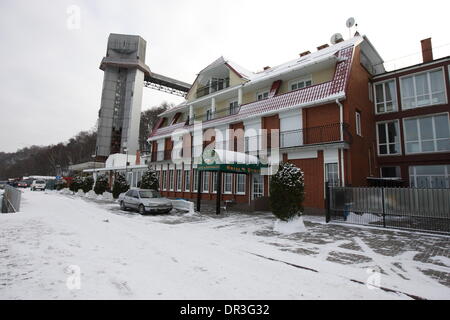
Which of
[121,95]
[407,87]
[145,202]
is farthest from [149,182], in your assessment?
[121,95]

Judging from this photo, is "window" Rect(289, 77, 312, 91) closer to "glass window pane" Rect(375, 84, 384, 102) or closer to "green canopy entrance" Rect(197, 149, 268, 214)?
"glass window pane" Rect(375, 84, 384, 102)

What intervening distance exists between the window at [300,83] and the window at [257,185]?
749cm

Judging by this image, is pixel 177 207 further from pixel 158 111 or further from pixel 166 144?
pixel 158 111

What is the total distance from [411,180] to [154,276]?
19405mm

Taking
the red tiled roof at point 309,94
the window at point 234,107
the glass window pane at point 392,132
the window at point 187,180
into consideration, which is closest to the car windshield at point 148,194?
the window at point 187,180

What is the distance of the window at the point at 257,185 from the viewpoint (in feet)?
58.0

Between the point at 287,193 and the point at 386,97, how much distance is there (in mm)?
14795

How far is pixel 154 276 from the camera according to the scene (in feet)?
15.5

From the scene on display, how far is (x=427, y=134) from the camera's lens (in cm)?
1692

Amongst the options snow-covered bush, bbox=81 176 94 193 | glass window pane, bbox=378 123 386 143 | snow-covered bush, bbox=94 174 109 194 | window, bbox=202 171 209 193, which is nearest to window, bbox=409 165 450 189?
glass window pane, bbox=378 123 386 143

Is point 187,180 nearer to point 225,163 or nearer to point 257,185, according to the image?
point 257,185

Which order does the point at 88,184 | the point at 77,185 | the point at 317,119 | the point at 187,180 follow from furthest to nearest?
the point at 77,185 < the point at 88,184 < the point at 187,180 < the point at 317,119

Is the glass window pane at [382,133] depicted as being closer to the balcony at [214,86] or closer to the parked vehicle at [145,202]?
the balcony at [214,86]
